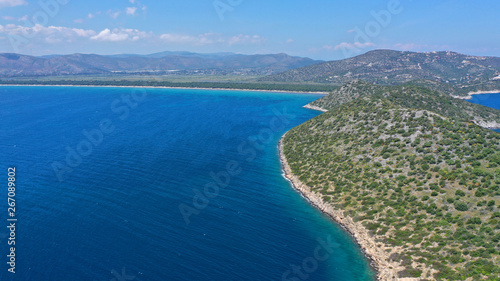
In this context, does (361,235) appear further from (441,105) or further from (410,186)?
(441,105)

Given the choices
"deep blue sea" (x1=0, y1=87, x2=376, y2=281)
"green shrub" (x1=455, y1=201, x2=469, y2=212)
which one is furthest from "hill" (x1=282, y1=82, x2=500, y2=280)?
"deep blue sea" (x1=0, y1=87, x2=376, y2=281)

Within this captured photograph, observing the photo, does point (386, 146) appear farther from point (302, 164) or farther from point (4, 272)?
point (4, 272)

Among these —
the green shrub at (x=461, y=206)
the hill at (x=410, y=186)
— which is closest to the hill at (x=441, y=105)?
the hill at (x=410, y=186)

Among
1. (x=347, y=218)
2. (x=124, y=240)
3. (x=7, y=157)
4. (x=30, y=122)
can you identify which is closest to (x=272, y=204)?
(x=347, y=218)

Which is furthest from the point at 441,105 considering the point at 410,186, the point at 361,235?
the point at 361,235

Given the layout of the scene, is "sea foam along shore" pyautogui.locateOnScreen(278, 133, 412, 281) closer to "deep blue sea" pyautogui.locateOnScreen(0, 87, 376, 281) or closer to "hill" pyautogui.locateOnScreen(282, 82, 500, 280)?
"hill" pyautogui.locateOnScreen(282, 82, 500, 280)

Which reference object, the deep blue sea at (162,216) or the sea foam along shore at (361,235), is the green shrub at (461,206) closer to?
the sea foam along shore at (361,235)
